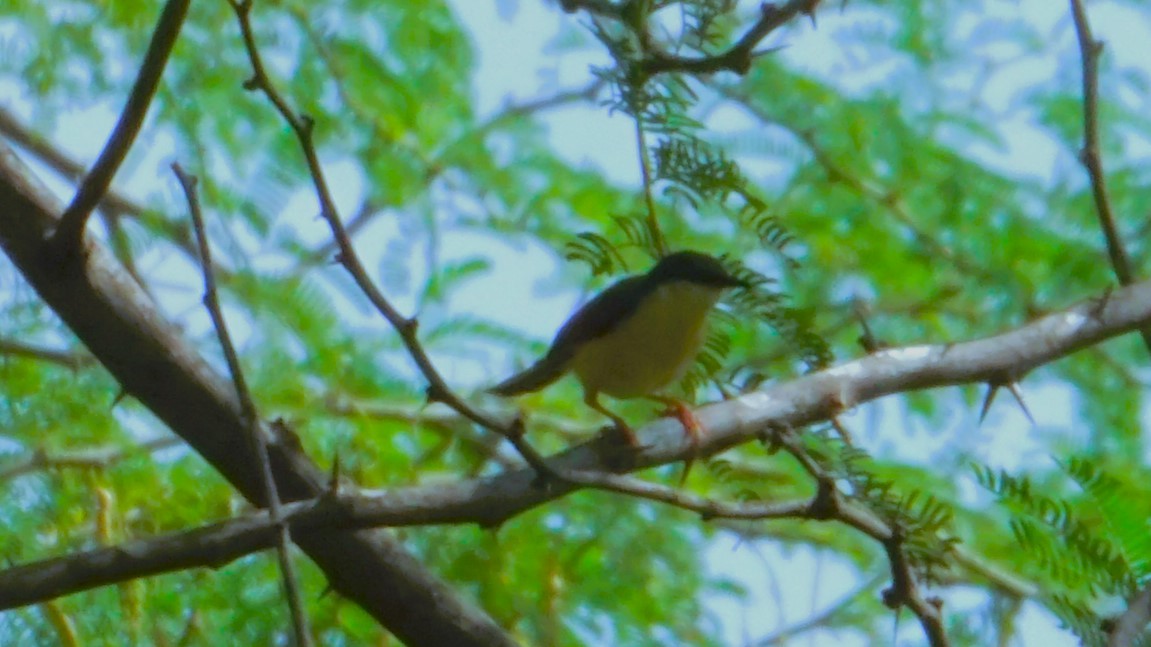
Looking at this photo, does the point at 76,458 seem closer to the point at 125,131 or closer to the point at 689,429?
the point at 125,131

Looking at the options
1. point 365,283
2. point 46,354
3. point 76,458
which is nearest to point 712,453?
point 365,283

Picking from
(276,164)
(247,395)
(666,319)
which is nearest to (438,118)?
(276,164)

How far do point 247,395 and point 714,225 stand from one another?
7.39 feet

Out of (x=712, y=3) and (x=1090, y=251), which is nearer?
(x=712, y=3)

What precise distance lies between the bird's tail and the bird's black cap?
0.26m

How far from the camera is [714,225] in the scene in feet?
12.0

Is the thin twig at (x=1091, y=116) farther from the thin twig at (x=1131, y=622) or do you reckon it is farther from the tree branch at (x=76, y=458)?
the tree branch at (x=76, y=458)

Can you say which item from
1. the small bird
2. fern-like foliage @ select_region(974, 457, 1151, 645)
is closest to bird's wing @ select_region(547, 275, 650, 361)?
the small bird

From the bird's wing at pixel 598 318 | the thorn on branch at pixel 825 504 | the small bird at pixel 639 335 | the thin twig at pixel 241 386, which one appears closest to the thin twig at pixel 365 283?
the thin twig at pixel 241 386

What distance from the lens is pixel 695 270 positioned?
2445 mm

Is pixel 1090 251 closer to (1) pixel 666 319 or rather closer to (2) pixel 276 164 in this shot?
(1) pixel 666 319

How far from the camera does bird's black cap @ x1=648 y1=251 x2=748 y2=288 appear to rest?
7.80ft

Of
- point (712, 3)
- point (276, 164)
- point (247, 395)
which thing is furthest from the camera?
point (276, 164)

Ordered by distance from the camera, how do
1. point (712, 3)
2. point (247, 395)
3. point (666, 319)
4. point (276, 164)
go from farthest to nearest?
point (276, 164) < point (666, 319) < point (712, 3) < point (247, 395)
